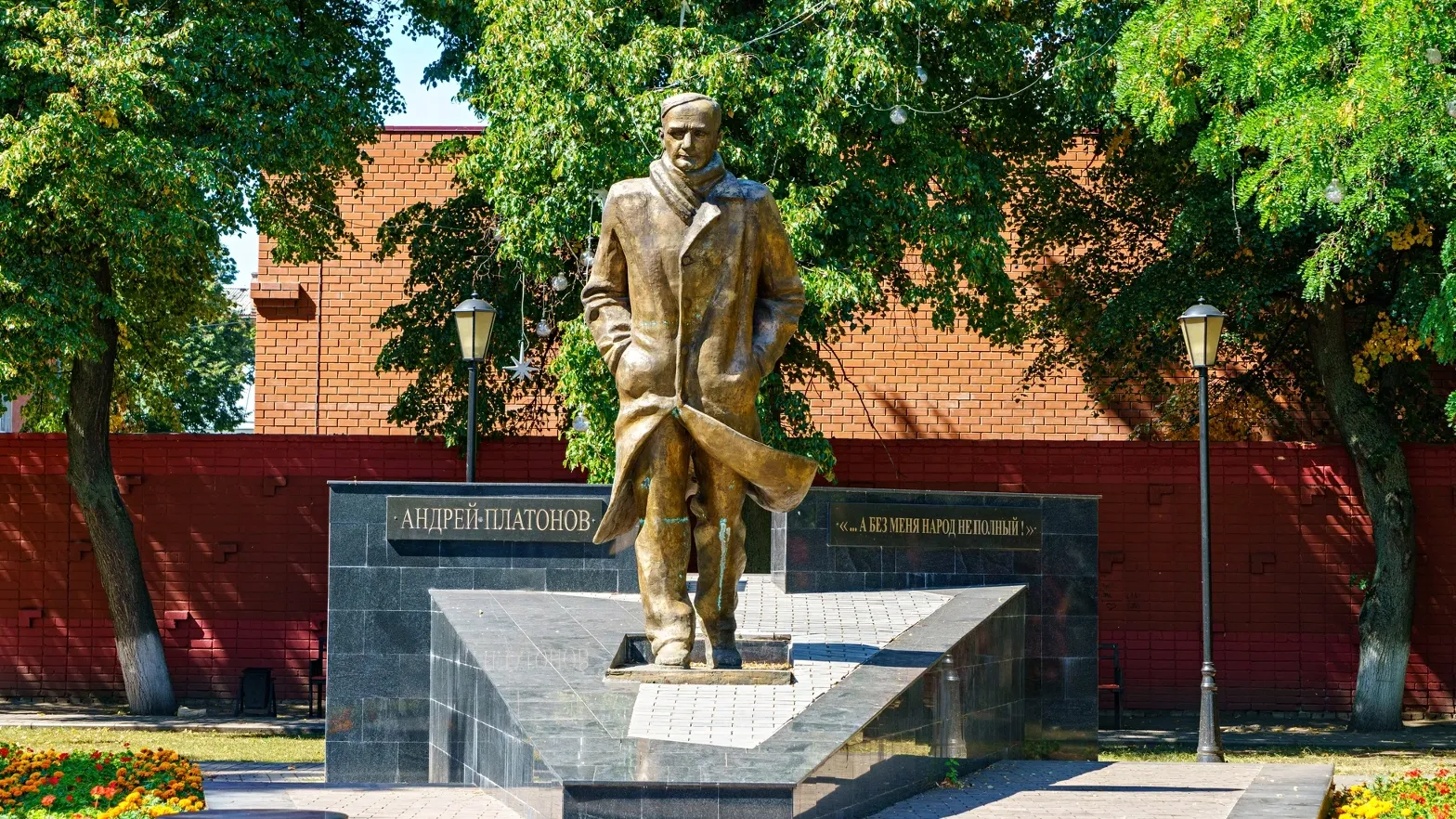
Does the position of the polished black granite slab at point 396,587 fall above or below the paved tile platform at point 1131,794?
above

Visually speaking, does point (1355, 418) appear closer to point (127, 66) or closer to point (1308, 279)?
point (1308, 279)

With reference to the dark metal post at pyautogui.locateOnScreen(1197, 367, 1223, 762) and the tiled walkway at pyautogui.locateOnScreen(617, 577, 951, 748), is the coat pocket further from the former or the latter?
the dark metal post at pyautogui.locateOnScreen(1197, 367, 1223, 762)

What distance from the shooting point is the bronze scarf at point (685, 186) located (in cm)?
807

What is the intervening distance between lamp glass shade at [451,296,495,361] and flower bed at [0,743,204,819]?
6045 millimetres

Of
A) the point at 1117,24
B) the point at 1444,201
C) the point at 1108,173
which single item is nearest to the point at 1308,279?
the point at 1444,201

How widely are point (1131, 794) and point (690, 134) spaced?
12.4 ft

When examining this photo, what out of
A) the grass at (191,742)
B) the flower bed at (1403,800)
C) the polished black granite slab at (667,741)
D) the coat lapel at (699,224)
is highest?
the coat lapel at (699,224)

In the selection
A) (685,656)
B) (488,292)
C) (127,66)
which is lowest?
(685,656)

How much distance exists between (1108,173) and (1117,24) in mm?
3096

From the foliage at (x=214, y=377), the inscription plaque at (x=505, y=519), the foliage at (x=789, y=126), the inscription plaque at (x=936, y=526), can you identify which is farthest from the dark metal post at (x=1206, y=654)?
the foliage at (x=214, y=377)

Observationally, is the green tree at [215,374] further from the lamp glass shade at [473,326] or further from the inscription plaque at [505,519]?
the inscription plaque at [505,519]

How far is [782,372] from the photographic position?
1727cm

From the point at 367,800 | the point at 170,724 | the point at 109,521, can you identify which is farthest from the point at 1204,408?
the point at 109,521

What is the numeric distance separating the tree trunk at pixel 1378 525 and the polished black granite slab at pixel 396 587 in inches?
366
